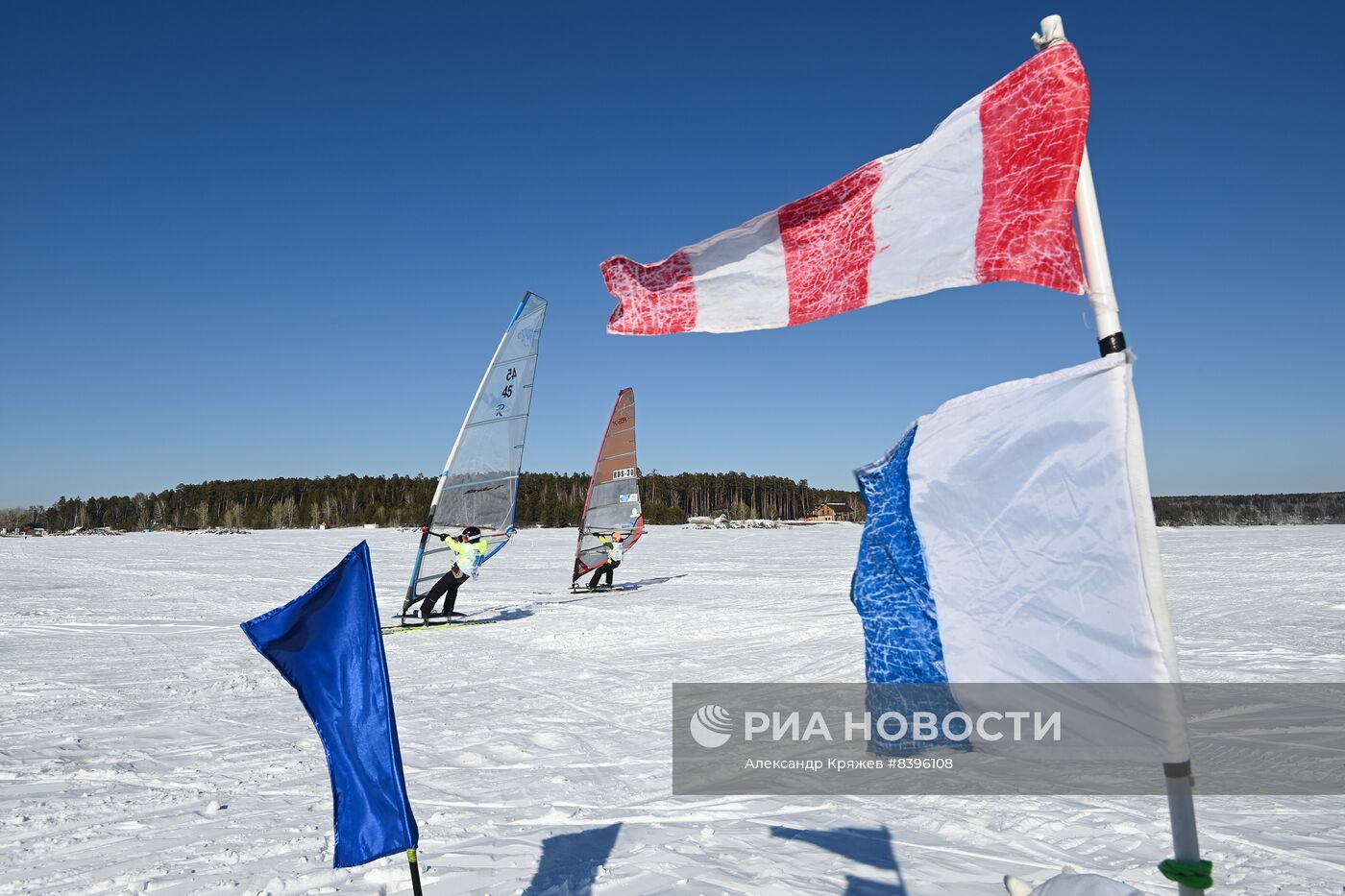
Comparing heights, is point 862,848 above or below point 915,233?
below

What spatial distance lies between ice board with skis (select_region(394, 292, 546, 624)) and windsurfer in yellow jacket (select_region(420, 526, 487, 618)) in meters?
0.22

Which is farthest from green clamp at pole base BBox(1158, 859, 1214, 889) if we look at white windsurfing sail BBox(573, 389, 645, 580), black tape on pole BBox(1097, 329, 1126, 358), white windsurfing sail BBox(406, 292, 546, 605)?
white windsurfing sail BBox(573, 389, 645, 580)

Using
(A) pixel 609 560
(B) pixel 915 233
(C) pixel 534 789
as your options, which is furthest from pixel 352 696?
(A) pixel 609 560

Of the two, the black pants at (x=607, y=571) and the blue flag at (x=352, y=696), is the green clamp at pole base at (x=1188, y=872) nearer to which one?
the blue flag at (x=352, y=696)

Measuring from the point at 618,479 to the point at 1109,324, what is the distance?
723 inches

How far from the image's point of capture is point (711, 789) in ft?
16.0

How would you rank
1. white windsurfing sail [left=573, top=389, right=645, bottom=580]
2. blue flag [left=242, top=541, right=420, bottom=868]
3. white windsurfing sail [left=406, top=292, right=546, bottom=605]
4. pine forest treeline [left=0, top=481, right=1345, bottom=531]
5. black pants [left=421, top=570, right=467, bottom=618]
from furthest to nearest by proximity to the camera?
pine forest treeline [left=0, top=481, right=1345, bottom=531], white windsurfing sail [left=573, top=389, right=645, bottom=580], white windsurfing sail [left=406, top=292, right=546, bottom=605], black pants [left=421, top=570, right=467, bottom=618], blue flag [left=242, top=541, right=420, bottom=868]

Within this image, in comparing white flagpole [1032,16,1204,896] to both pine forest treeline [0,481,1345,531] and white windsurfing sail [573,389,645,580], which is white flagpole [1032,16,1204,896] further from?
pine forest treeline [0,481,1345,531]

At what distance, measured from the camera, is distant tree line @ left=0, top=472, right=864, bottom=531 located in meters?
83.4

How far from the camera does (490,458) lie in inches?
539

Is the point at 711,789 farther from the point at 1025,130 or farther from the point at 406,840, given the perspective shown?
the point at 1025,130

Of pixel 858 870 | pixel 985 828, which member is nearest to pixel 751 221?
pixel 858 870

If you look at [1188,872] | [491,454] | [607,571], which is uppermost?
[491,454]

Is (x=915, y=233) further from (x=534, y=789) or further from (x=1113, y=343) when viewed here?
(x=534, y=789)
